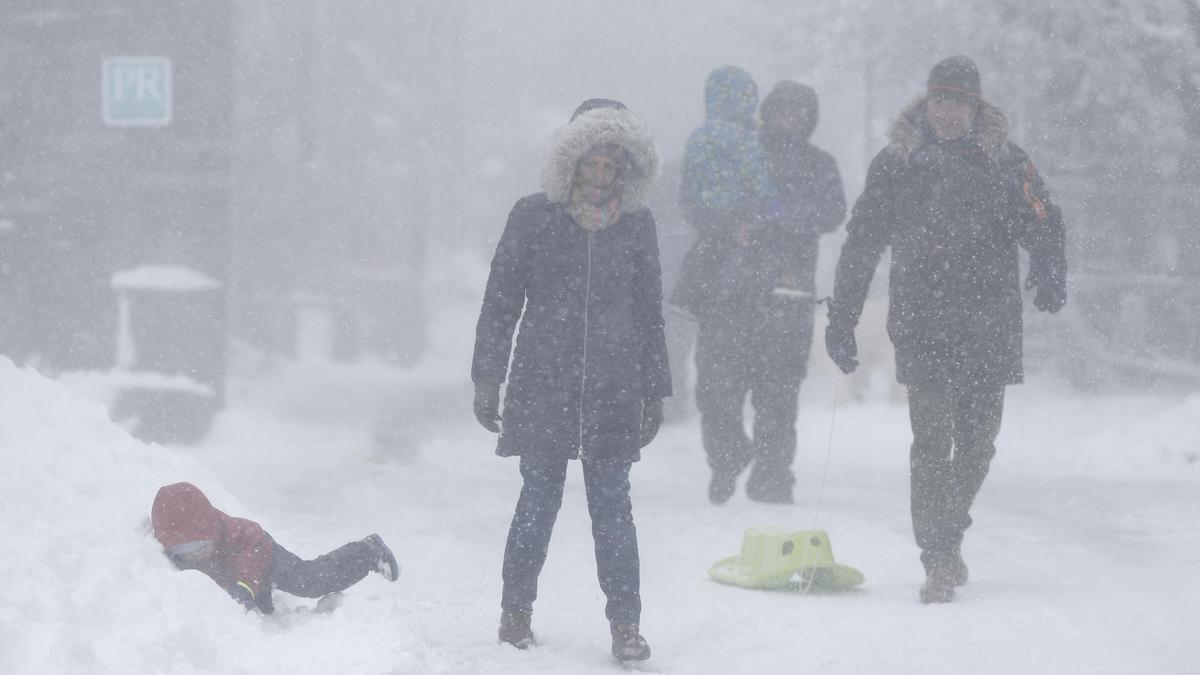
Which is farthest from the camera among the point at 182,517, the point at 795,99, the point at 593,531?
the point at 795,99

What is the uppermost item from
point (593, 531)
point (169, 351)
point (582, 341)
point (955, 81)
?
point (955, 81)

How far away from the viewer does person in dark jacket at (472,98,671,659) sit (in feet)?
14.6

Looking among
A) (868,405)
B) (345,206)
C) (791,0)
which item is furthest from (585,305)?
A: (345,206)

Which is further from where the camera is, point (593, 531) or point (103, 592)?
point (593, 531)

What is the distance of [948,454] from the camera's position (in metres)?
5.40

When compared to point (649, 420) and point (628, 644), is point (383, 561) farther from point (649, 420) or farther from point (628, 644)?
point (649, 420)

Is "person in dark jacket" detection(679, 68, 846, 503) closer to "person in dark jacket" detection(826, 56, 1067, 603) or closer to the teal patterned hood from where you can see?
the teal patterned hood

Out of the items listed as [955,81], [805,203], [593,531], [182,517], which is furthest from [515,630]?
[805,203]

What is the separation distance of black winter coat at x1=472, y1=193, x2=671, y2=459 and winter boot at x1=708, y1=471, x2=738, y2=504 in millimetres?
3149

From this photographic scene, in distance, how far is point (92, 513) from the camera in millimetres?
4230

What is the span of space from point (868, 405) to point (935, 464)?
26.4 feet

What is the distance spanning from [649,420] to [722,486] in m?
3.17

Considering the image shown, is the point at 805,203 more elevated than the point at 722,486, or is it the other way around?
the point at 805,203

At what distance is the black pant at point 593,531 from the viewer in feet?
14.5
